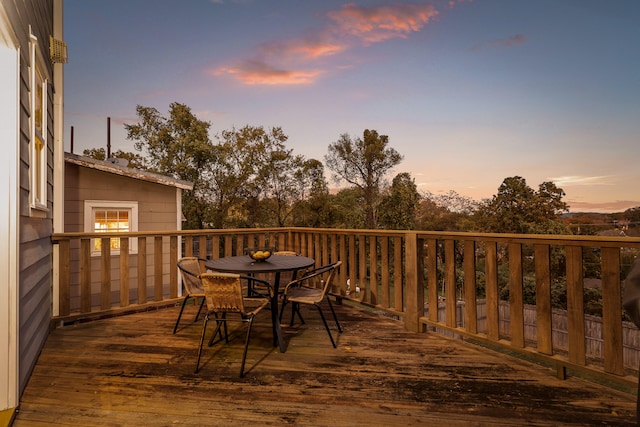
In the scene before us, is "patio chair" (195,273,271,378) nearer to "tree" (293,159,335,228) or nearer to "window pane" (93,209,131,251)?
"window pane" (93,209,131,251)

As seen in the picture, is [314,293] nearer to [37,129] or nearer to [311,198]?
[37,129]

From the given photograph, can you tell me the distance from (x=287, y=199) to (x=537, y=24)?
11.3 metres

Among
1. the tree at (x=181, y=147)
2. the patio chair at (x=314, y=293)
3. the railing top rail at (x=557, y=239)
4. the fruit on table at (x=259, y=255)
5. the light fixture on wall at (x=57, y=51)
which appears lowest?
the patio chair at (x=314, y=293)

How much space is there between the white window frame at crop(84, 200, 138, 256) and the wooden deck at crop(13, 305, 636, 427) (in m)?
3.25

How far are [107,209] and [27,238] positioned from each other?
4225 millimetres

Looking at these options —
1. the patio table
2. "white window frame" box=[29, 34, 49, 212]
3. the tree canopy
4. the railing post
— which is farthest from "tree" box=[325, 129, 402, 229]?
"white window frame" box=[29, 34, 49, 212]

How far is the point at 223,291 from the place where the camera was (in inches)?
99.0

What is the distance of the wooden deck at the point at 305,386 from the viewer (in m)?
1.87

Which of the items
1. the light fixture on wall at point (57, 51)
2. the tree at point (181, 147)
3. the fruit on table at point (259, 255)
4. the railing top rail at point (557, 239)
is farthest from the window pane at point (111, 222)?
the tree at point (181, 147)

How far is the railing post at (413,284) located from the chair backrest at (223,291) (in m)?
1.63

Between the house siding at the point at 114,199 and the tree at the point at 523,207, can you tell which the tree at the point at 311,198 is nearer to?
the house siding at the point at 114,199

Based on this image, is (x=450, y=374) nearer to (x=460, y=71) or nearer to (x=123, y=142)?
(x=460, y=71)

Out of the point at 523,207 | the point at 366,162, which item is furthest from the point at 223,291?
the point at 523,207

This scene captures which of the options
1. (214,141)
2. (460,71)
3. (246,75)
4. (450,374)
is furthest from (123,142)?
(450,374)
